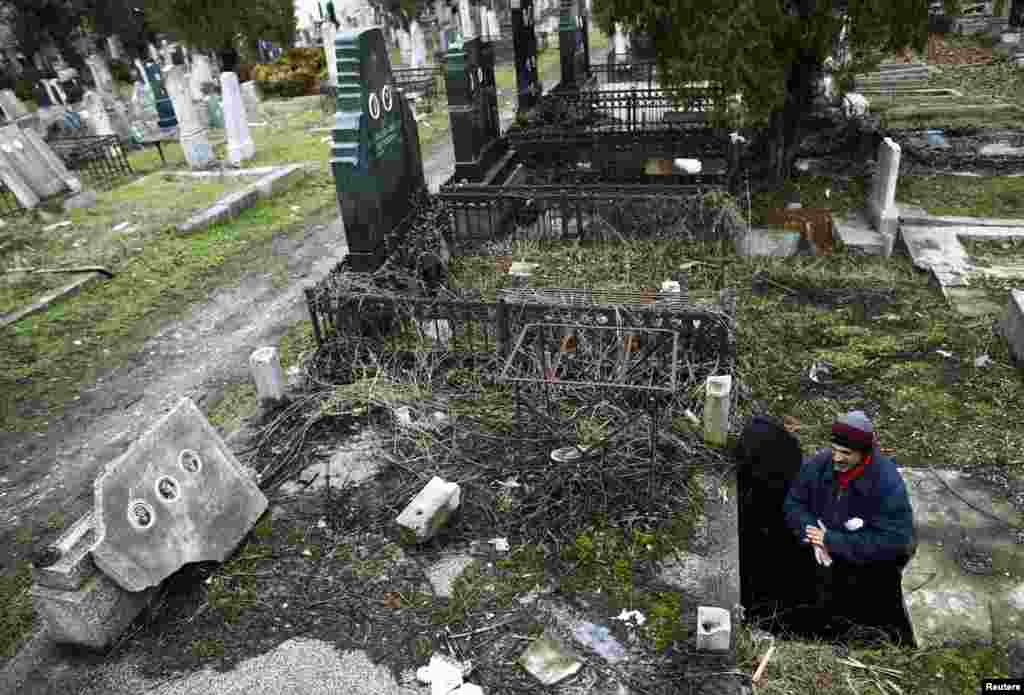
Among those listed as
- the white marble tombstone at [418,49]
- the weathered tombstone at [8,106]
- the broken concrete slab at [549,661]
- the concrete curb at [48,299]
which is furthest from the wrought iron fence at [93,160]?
the broken concrete slab at [549,661]

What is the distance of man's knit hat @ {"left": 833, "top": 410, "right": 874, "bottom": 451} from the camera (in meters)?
3.49

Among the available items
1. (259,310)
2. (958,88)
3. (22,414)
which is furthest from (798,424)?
(958,88)

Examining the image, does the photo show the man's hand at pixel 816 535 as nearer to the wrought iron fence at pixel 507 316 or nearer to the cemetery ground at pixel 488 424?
the cemetery ground at pixel 488 424

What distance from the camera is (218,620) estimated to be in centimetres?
396

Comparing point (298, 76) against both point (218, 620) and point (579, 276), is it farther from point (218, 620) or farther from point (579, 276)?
point (218, 620)

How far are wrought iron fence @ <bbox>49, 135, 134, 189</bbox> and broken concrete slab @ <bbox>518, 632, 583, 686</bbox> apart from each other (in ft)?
47.7

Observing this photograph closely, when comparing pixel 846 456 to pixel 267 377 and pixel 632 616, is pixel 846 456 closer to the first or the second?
pixel 632 616

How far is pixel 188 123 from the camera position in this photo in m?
14.3

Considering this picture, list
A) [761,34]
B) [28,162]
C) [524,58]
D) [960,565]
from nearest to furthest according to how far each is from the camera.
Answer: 1. [960,565]
2. [761,34]
3. [28,162]
4. [524,58]

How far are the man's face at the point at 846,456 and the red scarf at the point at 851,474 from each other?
4 cm

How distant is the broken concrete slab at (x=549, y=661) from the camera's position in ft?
11.5

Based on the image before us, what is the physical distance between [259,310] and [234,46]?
2055 cm

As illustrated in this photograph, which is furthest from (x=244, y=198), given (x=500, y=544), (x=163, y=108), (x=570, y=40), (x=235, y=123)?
(x=163, y=108)

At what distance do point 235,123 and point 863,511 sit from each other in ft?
47.0
